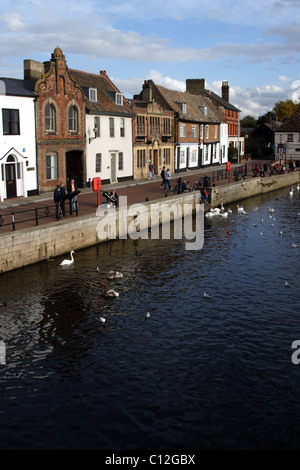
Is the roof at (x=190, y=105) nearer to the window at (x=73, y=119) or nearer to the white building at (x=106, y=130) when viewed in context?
the white building at (x=106, y=130)

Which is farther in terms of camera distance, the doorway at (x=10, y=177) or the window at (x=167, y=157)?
the window at (x=167, y=157)

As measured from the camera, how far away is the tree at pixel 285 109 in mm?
121875

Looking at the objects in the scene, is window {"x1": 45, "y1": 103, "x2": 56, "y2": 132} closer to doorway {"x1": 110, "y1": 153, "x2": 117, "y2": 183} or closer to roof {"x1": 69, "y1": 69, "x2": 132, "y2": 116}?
roof {"x1": 69, "y1": 69, "x2": 132, "y2": 116}

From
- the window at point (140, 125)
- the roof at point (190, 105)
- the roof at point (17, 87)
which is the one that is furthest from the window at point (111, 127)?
the roof at point (190, 105)

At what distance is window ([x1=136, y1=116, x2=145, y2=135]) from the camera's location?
49125 mm

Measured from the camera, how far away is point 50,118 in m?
36.6

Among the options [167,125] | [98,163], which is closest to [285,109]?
[167,125]

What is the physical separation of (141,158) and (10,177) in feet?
63.3

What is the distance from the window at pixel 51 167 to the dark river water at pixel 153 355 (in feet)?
49.8

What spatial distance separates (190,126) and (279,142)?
74.0 feet

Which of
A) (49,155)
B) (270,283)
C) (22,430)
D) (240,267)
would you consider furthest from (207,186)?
(22,430)

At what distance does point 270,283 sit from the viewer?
19688mm

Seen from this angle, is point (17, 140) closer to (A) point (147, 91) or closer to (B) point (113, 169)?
(B) point (113, 169)

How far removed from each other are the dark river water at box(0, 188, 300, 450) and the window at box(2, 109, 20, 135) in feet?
45.8
